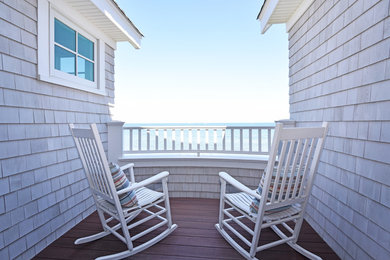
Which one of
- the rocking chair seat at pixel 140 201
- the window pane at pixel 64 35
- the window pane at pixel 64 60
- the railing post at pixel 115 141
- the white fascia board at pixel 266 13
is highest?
the white fascia board at pixel 266 13

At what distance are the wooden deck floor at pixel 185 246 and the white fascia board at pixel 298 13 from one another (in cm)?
260

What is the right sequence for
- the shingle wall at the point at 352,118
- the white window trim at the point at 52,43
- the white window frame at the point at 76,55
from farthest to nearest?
the white window frame at the point at 76,55 < the white window trim at the point at 52,43 < the shingle wall at the point at 352,118

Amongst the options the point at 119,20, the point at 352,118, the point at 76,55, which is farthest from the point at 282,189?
the point at 119,20

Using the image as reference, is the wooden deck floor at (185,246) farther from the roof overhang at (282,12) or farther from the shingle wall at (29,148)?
the roof overhang at (282,12)

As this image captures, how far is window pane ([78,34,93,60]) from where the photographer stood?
9.33 feet

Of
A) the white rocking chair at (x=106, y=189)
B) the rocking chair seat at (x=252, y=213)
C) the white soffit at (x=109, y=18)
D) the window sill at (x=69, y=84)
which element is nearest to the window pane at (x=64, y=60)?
the window sill at (x=69, y=84)

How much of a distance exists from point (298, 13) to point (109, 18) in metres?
2.49

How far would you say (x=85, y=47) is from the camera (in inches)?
117

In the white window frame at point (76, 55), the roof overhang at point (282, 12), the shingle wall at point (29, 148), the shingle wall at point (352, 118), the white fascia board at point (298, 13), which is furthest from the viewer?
the roof overhang at point (282, 12)

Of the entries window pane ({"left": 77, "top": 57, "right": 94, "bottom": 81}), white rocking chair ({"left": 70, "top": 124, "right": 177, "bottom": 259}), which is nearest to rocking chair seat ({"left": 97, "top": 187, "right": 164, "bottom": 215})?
white rocking chair ({"left": 70, "top": 124, "right": 177, "bottom": 259})

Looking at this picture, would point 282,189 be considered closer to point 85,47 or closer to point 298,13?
point 298,13

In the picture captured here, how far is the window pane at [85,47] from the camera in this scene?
2843 mm

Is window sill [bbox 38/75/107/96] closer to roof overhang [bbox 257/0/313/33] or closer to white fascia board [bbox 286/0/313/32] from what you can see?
roof overhang [bbox 257/0/313/33]

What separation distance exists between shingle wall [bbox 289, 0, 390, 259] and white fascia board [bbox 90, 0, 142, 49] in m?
2.50
